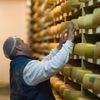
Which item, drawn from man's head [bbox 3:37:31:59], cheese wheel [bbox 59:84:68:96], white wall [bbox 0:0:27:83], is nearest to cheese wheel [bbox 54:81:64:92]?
cheese wheel [bbox 59:84:68:96]

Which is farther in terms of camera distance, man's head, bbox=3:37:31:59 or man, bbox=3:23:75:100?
man's head, bbox=3:37:31:59

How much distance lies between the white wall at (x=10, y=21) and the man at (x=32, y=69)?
635 cm

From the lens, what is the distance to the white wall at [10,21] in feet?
32.7

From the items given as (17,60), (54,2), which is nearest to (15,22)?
(54,2)

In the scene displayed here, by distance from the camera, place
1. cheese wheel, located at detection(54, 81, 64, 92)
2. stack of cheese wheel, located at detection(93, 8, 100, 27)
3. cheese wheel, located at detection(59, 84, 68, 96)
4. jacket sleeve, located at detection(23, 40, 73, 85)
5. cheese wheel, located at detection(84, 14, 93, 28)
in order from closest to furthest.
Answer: stack of cheese wheel, located at detection(93, 8, 100, 27) → cheese wheel, located at detection(84, 14, 93, 28) → jacket sleeve, located at detection(23, 40, 73, 85) → cheese wheel, located at detection(59, 84, 68, 96) → cheese wheel, located at detection(54, 81, 64, 92)

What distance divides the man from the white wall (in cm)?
635

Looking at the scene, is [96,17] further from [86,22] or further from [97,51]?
[86,22]

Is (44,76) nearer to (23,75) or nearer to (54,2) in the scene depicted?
(23,75)

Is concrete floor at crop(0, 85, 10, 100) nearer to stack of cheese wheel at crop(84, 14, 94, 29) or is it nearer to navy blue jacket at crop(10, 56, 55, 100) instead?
navy blue jacket at crop(10, 56, 55, 100)

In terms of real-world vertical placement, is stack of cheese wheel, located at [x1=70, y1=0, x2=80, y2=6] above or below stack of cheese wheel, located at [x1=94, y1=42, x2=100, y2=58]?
above

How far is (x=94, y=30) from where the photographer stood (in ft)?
9.48

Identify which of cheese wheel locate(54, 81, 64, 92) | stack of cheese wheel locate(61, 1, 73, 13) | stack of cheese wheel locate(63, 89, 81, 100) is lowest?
cheese wheel locate(54, 81, 64, 92)

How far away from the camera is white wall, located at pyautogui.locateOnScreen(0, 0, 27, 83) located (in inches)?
393

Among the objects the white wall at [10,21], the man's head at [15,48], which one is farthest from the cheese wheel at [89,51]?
the white wall at [10,21]
